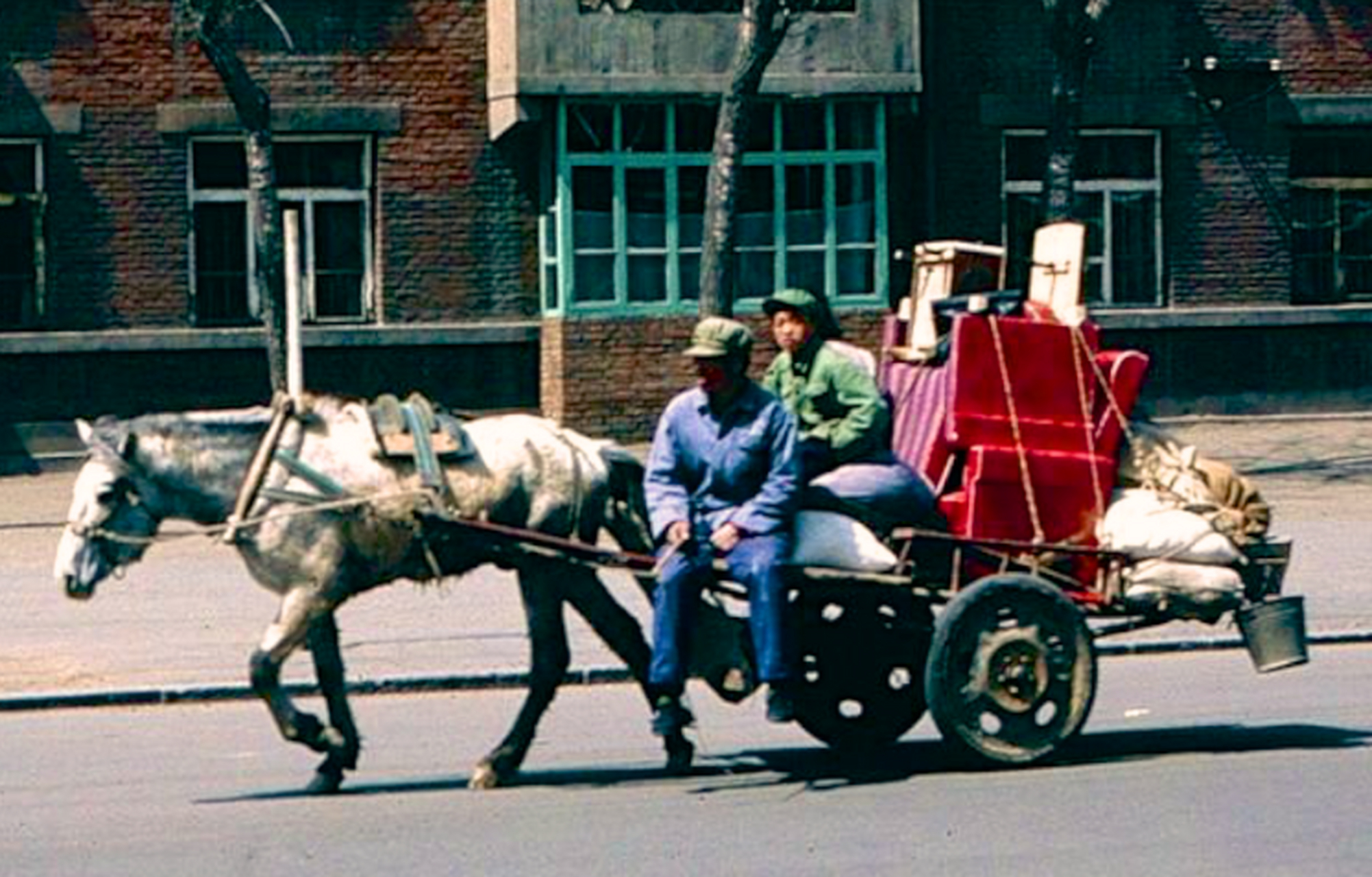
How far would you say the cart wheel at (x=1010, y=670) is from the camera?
12266mm

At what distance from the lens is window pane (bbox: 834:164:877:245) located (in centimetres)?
3247

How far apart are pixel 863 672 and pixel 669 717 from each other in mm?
1219

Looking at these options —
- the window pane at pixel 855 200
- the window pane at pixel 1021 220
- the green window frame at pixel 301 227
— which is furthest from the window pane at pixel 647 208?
the window pane at pixel 1021 220

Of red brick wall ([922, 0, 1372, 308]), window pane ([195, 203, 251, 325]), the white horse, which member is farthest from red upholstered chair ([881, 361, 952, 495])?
red brick wall ([922, 0, 1372, 308])

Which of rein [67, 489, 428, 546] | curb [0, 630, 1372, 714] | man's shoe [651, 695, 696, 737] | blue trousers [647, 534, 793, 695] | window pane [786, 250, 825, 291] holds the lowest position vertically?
curb [0, 630, 1372, 714]

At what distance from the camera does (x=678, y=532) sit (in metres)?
12.0

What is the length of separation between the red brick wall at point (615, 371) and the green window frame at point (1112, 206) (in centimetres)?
278

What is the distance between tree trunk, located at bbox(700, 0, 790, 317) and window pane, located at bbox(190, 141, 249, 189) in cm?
581

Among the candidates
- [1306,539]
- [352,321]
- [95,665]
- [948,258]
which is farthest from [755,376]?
[948,258]

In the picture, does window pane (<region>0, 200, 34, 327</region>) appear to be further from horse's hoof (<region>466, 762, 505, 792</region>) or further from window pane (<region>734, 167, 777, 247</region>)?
horse's hoof (<region>466, 762, 505, 792</region>)

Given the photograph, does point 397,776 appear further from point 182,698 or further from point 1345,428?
point 1345,428

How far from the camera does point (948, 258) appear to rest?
1398 cm

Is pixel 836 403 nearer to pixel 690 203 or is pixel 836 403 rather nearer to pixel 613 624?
pixel 613 624

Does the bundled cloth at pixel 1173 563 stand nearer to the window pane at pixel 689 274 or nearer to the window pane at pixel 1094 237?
the window pane at pixel 689 274
